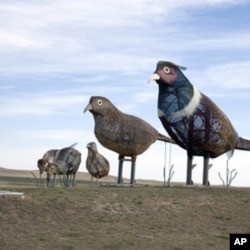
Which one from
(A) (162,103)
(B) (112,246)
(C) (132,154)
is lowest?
(B) (112,246)

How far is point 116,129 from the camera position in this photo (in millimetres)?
29766

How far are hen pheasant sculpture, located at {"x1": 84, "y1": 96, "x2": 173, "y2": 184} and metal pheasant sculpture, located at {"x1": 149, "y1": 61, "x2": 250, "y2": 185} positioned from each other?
1.75 m

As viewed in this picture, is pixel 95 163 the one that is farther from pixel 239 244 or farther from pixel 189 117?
pixel 239 244

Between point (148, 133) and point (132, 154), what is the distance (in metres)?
1.28

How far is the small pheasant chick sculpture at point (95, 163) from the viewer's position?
32219 millimetres

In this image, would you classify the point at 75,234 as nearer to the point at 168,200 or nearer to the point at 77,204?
the point at 77,204

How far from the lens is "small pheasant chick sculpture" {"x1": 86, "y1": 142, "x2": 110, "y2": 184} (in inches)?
1268

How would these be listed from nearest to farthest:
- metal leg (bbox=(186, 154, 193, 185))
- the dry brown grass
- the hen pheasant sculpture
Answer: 1. the dry brown grass
2. metal leg (bbox=(186, 154, 193, 185))
3. the hen pheasant sculpture

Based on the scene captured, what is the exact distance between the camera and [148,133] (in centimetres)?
3073

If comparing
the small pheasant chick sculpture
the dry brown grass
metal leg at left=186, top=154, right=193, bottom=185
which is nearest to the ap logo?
the dry brown grass

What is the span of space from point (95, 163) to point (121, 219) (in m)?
12.1

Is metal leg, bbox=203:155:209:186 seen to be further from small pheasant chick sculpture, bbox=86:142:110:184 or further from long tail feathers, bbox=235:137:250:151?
small pheasant chick sculpture, bbox=86:142:110:184

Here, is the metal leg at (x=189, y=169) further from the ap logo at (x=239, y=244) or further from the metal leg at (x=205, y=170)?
the ap logo at (x=239, y=244)

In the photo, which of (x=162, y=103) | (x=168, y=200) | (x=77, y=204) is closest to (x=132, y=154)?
(x=162, y=103)
